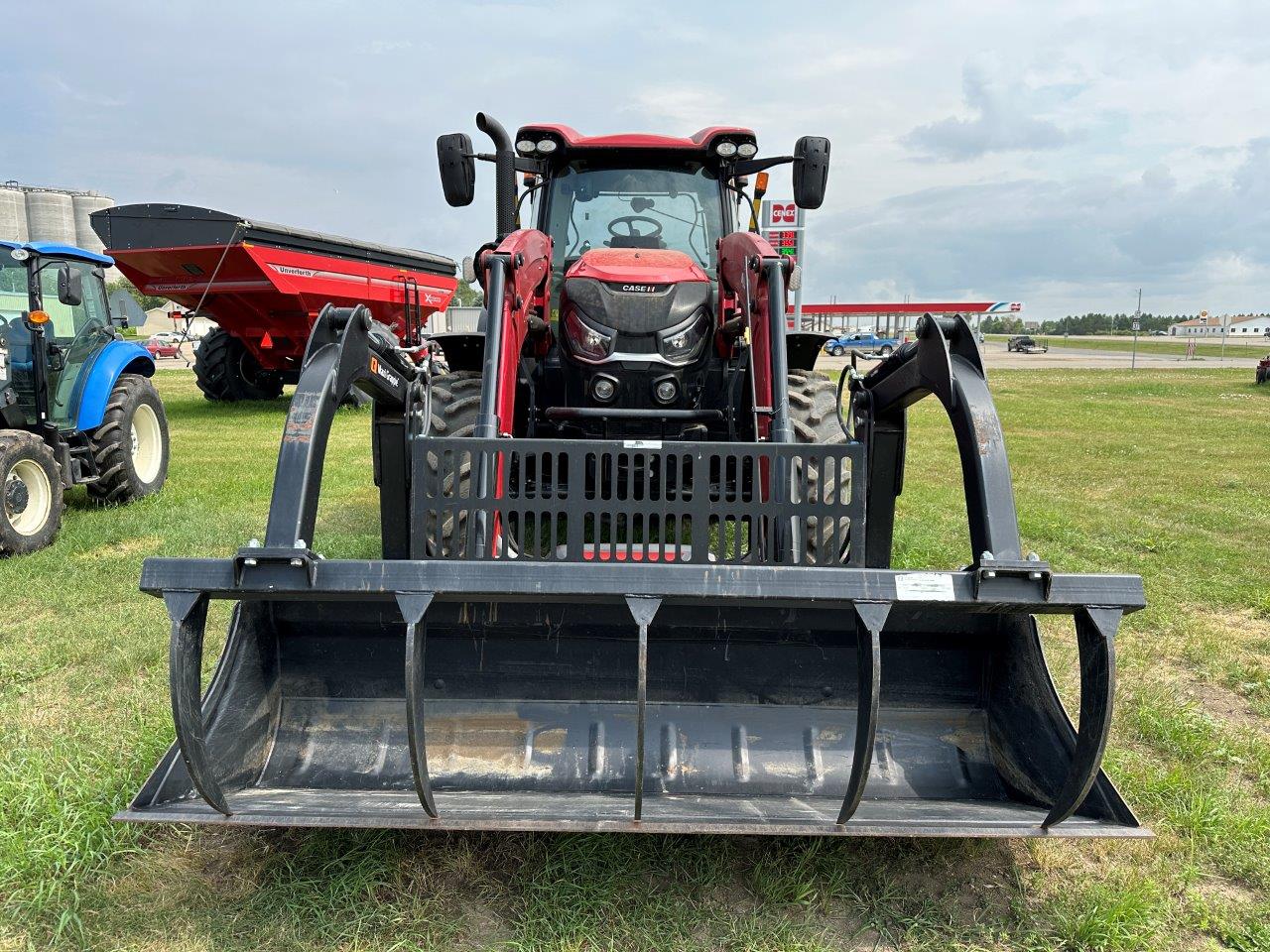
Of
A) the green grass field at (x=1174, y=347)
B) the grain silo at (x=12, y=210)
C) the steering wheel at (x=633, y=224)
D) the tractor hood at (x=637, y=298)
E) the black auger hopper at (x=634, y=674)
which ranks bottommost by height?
the black auger hopper at (x=634, y=674)

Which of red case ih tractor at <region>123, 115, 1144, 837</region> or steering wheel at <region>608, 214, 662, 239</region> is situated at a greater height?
steering wheel at <region>608, 214, 662, 239</region>

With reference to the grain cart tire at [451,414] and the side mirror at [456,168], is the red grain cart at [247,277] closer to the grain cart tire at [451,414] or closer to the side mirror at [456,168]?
the grain cart tire at [451,414]

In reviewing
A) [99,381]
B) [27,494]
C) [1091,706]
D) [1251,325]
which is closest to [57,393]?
[99,381]

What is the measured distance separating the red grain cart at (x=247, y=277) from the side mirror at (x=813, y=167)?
8.21 meters

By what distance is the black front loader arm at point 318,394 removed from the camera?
7.84 feet

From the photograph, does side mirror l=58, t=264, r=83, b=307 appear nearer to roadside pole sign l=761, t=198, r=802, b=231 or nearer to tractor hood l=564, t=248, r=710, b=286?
tractor hood l=564, t=248, r=710, b=286

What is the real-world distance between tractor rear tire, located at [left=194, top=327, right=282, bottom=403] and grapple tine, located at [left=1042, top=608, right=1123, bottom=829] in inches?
596

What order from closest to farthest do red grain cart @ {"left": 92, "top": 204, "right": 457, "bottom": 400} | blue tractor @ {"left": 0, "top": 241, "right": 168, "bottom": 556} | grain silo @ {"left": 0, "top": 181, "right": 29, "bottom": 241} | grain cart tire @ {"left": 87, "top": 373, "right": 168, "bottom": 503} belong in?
blue tractor @ {"left": 0, "top": 241, "right": 168, "bottom": 556}, grain cart tire @ {"left": 87, "top": 373, "right": 168, "bottom": 503}, red grain cart @ {"left": 92, "top": 204, "right": 457, "bottom": 400}, grain silo @ {"left": 0, "top": 181, "right": 29, "bottom": 241}

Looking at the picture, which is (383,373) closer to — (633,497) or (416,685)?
(633,497)

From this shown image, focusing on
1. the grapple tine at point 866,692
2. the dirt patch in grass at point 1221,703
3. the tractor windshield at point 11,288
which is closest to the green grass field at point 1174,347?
the dirt patch in grass at point 1221,703

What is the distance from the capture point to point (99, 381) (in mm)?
6922

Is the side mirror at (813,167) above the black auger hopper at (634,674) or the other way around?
above

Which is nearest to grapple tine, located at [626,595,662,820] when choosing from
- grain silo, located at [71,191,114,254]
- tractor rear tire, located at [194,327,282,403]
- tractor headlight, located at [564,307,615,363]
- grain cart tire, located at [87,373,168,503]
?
tractor headlight, located at [564,307,615,363]

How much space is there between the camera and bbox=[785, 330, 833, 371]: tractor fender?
5.01 metres
